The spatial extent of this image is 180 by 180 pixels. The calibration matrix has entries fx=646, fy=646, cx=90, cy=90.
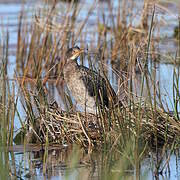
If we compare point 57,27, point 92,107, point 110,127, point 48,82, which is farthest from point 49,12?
point 110,127

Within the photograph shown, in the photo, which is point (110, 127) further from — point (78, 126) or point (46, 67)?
point (46, 67)

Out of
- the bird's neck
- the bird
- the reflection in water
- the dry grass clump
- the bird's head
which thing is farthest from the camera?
the bird's head

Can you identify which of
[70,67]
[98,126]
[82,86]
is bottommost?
[98,126]

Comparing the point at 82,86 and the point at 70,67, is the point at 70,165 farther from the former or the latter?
the point at 70,67

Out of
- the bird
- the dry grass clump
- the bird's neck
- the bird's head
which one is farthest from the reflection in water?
the bird's head

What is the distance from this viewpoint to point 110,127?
5.84 metres

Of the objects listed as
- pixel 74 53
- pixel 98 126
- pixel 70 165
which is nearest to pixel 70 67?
pixel 74 53

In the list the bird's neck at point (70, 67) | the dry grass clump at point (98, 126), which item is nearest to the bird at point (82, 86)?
the bird's neck at point (70, 67)

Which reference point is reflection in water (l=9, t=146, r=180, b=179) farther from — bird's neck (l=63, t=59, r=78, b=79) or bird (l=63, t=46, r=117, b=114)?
bird's neck (l=63, t=59, r=78, b=79)

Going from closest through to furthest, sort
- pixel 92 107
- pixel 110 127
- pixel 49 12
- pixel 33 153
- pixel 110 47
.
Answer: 1. pixel 110 127
2. pixel 33 153
3. pixel 92 107
4. pixel 49 12
5. pixel 110 47

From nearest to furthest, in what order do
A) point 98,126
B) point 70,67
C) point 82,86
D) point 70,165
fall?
point 70,165
point 98,126
point 82,86
point 70,67

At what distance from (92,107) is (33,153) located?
1.35 m

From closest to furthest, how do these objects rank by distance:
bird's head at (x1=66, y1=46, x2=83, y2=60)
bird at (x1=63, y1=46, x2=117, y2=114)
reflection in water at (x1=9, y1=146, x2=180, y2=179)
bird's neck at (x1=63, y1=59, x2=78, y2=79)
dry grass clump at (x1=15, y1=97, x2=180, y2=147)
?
1. reflection in water at (x1=9, y1=146, x2=180, y2=179)
2. dry grass clump at (x1=15, y1=97, x2=180, y2=147)
3. bird at (x1=63, y1=46, x2=117, y2=114)
4. bird's neck at (x1=63, y1=59, x2=78, y2=79)
5. bird's head at (x1=66, y1=46, x2=83, y2=60)

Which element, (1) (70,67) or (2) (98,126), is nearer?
(2) (98,126)
